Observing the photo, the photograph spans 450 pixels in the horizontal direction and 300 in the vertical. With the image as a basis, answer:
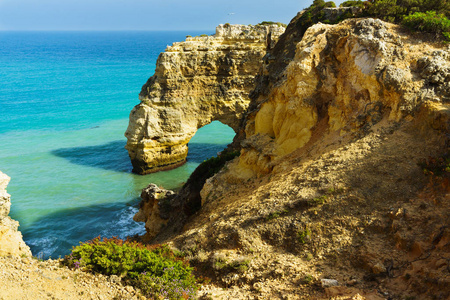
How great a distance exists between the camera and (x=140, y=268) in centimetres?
970

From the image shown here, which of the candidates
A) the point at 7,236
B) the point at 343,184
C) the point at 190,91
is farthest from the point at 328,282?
the point at 190,91

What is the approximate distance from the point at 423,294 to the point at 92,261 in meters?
7.54

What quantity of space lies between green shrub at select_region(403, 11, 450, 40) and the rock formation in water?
40 centimetres

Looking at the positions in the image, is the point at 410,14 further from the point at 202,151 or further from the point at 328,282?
the point at 202,151

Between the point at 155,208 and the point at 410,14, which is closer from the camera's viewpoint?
the point at 410,14

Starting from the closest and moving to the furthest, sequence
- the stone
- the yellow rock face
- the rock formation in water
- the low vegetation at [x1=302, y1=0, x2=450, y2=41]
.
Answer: the stone → the rock formation in water → the yellow rock face → the low vegetation at [x1=302, y1=0, x2=450, y2=41]

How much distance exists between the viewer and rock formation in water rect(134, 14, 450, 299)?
28.5ft

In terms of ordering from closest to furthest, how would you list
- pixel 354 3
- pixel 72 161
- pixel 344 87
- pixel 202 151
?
1. pixel 344 87
2. pixel 354 3
3. pixel 72 161
4. pixel 202 151

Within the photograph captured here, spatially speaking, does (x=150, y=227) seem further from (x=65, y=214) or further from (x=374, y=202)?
(x=374, y=202)

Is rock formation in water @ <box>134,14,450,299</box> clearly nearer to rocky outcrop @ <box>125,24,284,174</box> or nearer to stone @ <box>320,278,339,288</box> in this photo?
stone @ <box>320,278,339,288</box>

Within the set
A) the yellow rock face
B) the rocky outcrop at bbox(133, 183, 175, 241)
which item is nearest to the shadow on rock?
the rocky outcrop at bbox(133, 183, 175, 241)

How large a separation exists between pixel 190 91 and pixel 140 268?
86.2ft

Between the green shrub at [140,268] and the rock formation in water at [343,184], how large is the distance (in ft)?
3.26

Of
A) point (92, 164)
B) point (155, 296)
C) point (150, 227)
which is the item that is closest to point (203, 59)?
point (92, 164)
